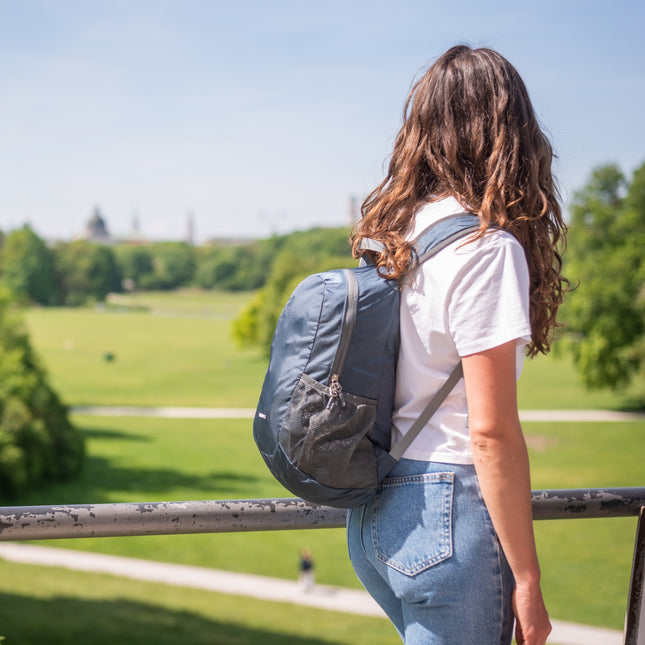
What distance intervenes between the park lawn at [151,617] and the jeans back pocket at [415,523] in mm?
12409

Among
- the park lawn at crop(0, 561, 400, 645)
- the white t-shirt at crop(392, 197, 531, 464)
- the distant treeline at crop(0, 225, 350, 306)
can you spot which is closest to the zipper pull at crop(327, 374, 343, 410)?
the white t-shirt at crop(392, 197, 531, 464)

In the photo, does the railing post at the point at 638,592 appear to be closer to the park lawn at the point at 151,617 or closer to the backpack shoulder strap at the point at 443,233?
the backpack shoulder strap at the point at 443,233

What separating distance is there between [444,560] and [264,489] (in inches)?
1028

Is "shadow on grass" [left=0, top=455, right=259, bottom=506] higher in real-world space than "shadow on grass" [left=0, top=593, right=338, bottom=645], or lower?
lower

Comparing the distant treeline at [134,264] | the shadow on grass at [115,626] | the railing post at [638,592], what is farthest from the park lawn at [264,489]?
the distant treeline at [134,264]

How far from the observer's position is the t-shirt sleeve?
1.38 meters

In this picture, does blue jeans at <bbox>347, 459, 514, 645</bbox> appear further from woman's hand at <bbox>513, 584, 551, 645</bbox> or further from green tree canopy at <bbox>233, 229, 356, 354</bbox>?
green tree canopy at <bbox>233, 229, 356, 354</bbox>

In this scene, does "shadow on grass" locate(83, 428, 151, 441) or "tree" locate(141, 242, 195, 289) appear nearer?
"shadow on grass" locate(83, 428, 151, 441)

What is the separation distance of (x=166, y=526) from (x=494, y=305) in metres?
0.88

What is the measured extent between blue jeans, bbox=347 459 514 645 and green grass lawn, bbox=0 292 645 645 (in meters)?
11.9

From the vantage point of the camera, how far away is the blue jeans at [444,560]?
1.44 m

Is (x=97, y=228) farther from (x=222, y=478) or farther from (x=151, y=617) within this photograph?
(x=151, y=617)

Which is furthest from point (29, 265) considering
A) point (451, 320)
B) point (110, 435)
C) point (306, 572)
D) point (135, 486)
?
point (451, 320)

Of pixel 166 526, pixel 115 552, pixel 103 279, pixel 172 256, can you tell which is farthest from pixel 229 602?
pixel 172 256
